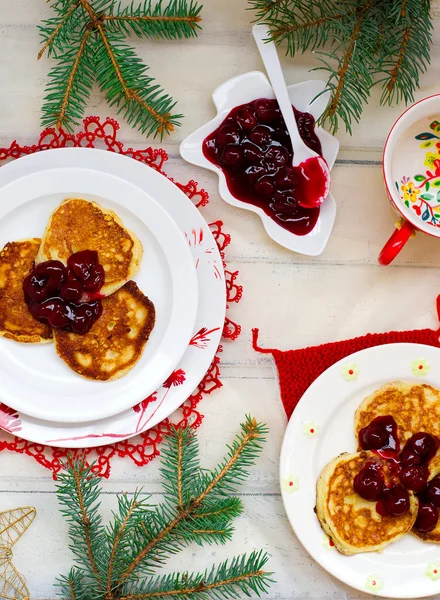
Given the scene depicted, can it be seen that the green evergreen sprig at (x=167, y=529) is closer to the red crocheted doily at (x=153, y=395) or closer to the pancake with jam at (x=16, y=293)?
the red crocheted doily at (x=153, y=395)

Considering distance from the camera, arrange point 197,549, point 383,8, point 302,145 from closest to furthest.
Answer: point 383,8 < point 302,145 < point 197,549

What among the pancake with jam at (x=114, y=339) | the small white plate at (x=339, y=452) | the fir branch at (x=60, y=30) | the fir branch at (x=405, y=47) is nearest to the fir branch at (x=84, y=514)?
the pancake with jam at (x=114, y=339)

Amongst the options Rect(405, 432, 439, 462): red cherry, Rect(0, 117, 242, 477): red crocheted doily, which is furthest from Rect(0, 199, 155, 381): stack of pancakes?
Rect(405, 432, 439, 462): red cherry

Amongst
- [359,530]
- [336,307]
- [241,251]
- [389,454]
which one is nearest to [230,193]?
[241,251]

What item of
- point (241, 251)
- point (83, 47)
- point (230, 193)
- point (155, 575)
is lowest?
point (155, 575)

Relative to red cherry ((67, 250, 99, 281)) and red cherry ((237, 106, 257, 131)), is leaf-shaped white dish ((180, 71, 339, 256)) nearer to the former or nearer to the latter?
red cherry ((237, 106, 257, 131))

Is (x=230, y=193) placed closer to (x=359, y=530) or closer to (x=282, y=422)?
(x=282, y=422)

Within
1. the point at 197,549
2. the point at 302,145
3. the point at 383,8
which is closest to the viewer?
the point at 383,8
